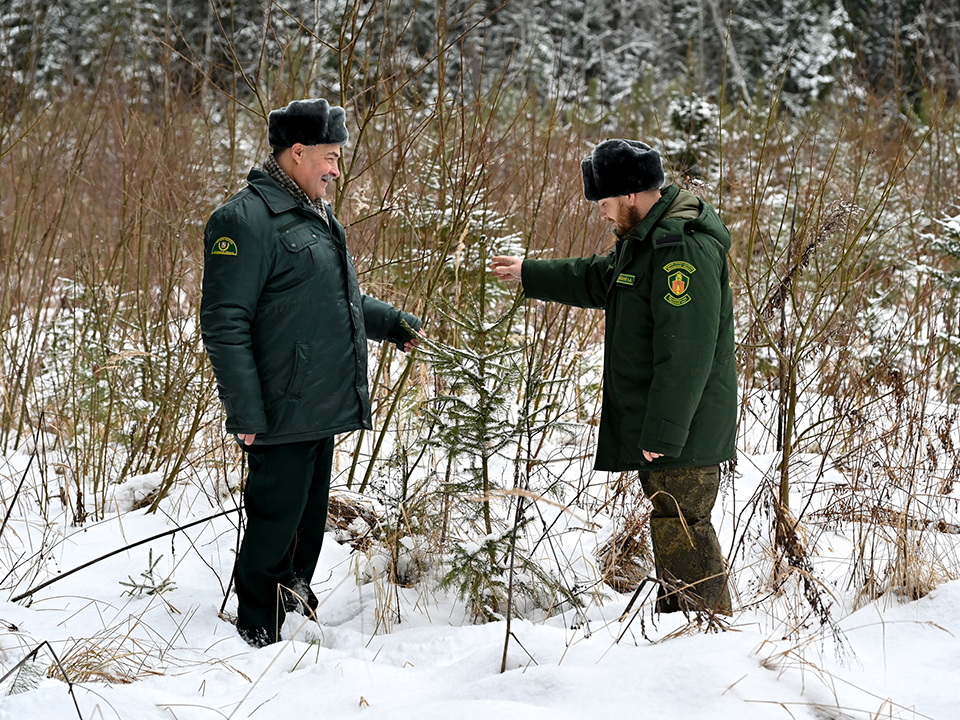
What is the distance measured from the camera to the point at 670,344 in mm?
2473

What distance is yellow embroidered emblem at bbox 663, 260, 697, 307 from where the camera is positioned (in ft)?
8.11

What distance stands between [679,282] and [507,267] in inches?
32.4

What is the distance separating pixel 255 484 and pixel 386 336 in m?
0.83

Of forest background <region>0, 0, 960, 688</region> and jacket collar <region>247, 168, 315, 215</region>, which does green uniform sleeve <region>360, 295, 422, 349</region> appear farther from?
jacket collar <region>247, 168, 315, 215</region>

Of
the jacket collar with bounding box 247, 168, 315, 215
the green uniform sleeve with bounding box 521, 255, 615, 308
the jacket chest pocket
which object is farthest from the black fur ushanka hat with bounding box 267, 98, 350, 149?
the green uniform sleeve with bounding box 521, 255, 615, 308

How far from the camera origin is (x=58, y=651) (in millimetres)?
2262

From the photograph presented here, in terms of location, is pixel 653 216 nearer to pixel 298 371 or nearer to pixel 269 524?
pixel 298 371

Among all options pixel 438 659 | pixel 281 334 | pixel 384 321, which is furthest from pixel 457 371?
pixel 438 659

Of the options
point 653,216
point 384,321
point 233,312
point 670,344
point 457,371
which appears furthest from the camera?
point 384,321

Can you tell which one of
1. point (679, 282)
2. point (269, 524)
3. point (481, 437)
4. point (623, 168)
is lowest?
point (269, 524)

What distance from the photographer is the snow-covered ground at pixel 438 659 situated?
1.87 m

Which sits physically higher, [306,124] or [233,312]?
[306,124]

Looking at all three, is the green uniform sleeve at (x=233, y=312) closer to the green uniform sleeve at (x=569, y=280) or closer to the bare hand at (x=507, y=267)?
the bare hand at (x=507, y=267)

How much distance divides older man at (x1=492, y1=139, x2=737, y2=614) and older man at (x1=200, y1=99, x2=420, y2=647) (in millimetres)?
950
